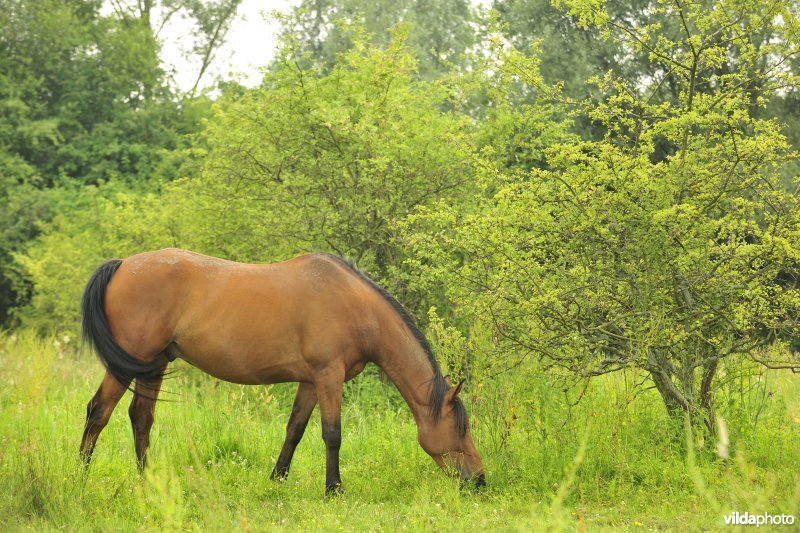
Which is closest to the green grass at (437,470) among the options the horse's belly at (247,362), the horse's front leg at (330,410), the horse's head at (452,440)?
the horse's head at (452,440)

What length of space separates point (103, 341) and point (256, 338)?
3.75ft

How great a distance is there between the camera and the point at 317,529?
4.96 metres

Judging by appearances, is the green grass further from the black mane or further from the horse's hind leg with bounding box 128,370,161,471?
the black mane

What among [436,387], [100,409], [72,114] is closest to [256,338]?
[100,409]

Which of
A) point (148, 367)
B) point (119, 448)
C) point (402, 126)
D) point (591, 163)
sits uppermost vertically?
point (402, 126)

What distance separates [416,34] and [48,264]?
Answer: 16.4m

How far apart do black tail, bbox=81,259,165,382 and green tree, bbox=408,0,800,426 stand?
2.72 m

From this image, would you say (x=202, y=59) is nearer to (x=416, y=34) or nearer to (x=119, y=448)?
(x=416, y=34)

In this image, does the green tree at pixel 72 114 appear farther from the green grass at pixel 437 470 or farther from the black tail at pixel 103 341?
the black tail at pixel 103 341

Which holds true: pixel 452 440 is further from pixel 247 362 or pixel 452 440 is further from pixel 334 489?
pixel 247 362

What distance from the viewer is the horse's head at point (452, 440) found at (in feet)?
20.2

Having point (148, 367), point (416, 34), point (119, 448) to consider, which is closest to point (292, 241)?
point (119, 448)

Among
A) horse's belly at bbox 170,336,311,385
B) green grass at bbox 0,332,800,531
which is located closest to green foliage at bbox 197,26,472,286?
green grass at bbox 0,332,800,531

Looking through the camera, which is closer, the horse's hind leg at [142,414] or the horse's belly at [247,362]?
the horse's belly at [247,362]
